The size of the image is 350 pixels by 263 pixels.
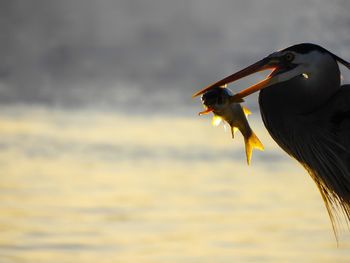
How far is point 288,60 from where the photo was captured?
6082 millimetres

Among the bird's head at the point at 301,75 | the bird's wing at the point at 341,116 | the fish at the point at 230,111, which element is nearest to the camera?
the bird's head at the point at 301,75

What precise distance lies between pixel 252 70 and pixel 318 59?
46cm

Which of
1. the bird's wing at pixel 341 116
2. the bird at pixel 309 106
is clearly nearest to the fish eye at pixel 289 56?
the bird at pixel 309 106

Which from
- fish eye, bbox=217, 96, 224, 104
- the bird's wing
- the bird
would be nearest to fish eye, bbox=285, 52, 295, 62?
the bird

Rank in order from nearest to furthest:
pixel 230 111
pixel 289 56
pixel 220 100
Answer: pixel 289 56 → pixel 220 100 → pixel 230 111

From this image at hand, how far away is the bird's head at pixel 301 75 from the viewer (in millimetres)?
5996

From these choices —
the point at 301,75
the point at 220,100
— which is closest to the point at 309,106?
the point at 301,75

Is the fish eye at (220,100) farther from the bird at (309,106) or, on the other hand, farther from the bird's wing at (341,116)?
the bird's wing at (341,116)

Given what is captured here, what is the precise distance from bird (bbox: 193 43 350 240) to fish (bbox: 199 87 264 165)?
89 mm

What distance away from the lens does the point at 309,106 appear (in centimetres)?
616

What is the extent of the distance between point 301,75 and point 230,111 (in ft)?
2.26

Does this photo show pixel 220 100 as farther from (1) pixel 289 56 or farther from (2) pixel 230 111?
(1) pixel 289 56

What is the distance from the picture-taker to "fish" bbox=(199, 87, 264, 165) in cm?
632

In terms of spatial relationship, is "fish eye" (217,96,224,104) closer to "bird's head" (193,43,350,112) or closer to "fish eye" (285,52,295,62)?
"bird's head" (193,43,350,112)
